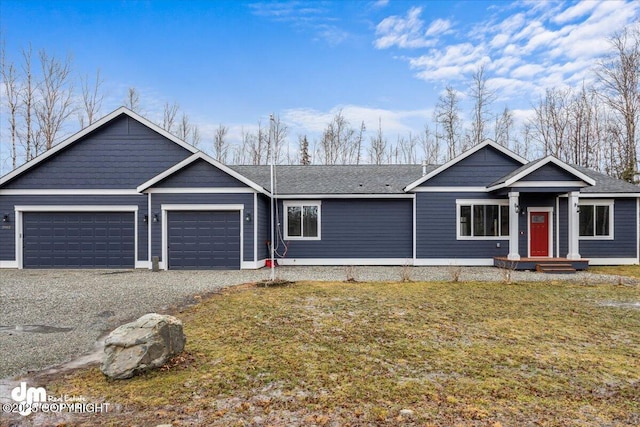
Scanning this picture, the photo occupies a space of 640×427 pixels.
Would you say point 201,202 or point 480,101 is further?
point 480,101

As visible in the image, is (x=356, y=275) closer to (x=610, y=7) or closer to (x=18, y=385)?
(x=18, y=385)

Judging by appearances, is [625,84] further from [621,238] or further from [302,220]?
[302,220]

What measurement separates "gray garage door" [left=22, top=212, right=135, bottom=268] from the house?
0.04m

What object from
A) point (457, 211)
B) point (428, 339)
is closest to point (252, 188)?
point (457, 211)

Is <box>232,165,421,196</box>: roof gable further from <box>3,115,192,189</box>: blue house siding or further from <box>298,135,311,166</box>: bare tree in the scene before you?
<box>298,135,311,166</box>: bare tree

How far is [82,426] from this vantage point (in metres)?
2.98

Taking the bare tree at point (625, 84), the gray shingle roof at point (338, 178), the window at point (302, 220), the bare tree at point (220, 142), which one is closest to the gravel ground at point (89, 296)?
the window at point (302, 220)

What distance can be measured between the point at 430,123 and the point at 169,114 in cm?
2203

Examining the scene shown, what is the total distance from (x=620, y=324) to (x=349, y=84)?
2119 cm

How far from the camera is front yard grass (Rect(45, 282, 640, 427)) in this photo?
10.4ft

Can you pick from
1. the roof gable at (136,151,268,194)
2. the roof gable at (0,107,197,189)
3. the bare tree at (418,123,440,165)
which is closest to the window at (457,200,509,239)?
the roof gable at (136,151,268,194)

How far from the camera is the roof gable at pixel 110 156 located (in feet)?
46.9

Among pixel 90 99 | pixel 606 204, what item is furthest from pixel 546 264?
pixel 90 99

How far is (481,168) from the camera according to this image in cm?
1451
